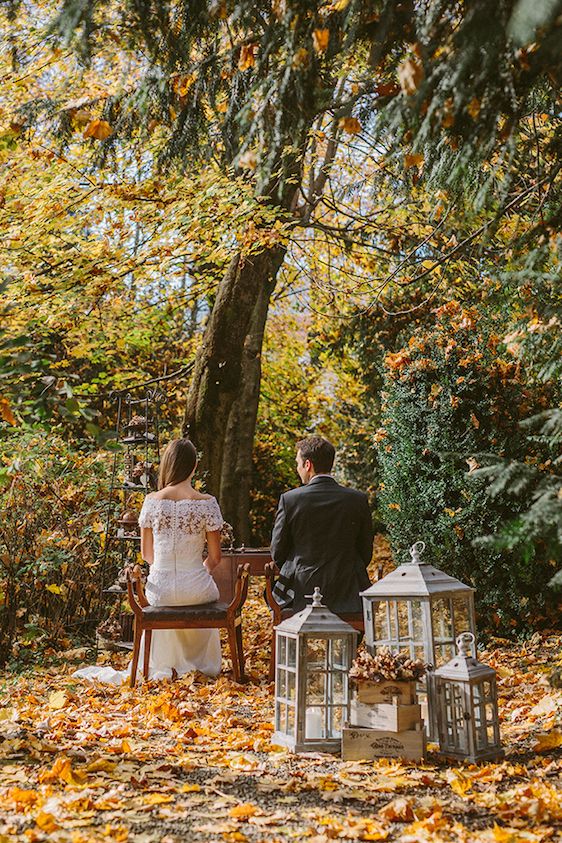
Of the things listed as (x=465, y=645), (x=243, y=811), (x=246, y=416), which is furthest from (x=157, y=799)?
(x=246, y=416)

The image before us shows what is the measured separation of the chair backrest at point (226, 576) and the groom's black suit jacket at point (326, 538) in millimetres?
1901

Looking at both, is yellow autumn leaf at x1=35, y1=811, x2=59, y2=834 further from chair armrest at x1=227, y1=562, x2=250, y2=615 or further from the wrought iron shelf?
the wrought iron shelf

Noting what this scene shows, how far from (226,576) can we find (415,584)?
3.73 m

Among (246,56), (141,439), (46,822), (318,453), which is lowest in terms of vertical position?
(46,822)

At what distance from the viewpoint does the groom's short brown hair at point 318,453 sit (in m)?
5.62

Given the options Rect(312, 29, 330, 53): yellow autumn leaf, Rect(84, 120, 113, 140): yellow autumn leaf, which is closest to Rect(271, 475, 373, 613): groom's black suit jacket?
Rect(84, 120, 113, 140): yellow autumn leaf

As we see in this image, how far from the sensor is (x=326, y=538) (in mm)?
5508

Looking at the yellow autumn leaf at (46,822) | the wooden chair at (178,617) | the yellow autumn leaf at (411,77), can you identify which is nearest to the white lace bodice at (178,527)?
the wooden chair at (178,617)

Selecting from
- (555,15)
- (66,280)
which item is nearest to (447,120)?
(555,15)

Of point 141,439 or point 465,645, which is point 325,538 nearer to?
point 465,645

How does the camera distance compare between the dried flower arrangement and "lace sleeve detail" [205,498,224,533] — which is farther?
"lace sleeve detail" [205,498,224,533]

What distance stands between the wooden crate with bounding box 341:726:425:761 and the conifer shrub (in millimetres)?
3237

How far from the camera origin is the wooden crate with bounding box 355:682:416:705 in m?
3.76

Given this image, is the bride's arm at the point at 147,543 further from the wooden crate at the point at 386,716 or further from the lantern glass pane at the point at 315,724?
the wooden crate at the point at 386,716
